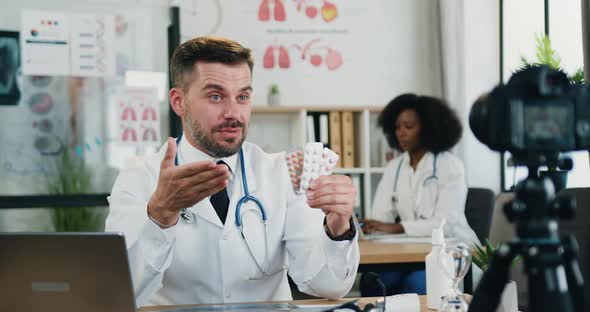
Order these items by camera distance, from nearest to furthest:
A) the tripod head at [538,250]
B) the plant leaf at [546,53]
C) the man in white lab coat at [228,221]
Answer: the tripod head at [538,250] → the man in white lab coat at [228,221] → the plant leaf at [546,53]

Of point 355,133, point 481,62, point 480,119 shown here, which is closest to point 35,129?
point 355,133

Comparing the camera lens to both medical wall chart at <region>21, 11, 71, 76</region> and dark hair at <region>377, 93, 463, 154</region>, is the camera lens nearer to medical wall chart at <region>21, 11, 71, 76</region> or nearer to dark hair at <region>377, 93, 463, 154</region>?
dark hair at <region>377, 93, 463, 154</region>

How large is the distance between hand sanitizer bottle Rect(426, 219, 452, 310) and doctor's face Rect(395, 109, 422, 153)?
7.99 ft

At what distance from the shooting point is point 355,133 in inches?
197

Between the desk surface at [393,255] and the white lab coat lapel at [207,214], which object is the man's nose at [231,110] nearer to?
the white lab coat lapel at [207,214]

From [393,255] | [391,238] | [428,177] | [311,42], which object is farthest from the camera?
[311,42]

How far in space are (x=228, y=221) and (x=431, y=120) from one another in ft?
8.03

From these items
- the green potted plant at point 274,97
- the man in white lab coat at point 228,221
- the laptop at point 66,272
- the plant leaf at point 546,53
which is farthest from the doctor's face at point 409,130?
the laptop at point 66,272

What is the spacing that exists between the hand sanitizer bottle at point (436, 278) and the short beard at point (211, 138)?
0.65 metres

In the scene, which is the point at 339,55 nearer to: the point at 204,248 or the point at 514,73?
the point at 204,248

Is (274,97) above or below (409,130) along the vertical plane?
above

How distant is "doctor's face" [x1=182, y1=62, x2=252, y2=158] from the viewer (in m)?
2.02

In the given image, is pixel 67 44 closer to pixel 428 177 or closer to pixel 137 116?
pixel 137 116

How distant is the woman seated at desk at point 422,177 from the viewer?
3.65m
